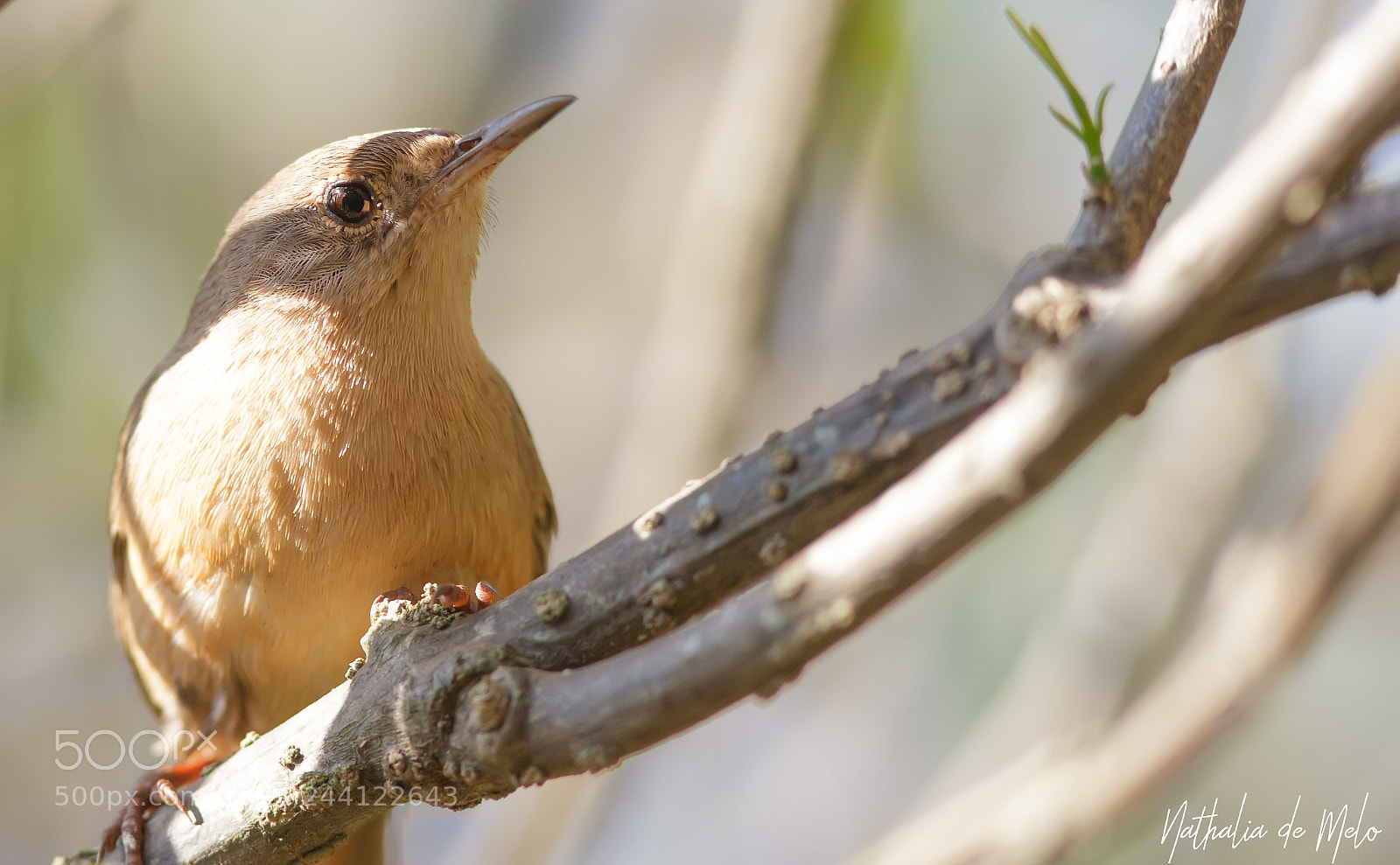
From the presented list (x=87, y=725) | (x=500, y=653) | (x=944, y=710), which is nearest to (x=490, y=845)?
(x=87, y=725)

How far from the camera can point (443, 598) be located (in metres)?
2.98

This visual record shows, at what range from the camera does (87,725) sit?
668 centimetres

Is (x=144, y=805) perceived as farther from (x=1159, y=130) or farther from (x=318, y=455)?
(x=1159, y=130)

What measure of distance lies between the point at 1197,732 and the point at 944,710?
3997mm

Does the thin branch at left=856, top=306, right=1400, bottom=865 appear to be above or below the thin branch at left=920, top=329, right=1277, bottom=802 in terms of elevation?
below

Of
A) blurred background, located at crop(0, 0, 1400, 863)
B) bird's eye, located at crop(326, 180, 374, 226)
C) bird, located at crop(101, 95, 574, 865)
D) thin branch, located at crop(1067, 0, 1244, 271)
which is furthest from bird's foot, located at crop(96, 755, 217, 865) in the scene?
thin branch, located at crop(1067, 0, 1244, 271)

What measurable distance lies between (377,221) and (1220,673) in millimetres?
3143

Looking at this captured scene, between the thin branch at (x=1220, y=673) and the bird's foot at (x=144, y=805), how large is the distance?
7.37 ft

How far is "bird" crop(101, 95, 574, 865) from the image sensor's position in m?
3.65

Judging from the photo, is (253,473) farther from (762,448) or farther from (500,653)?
(762,448)

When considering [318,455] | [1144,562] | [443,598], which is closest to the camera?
[443,598]

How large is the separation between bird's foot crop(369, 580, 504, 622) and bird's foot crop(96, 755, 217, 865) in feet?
2.39

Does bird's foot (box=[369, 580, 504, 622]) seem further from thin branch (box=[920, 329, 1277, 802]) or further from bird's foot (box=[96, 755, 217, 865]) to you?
thin branch (box=[920, 329, 1277, 802])

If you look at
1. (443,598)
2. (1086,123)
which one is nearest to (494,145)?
(443,598)
